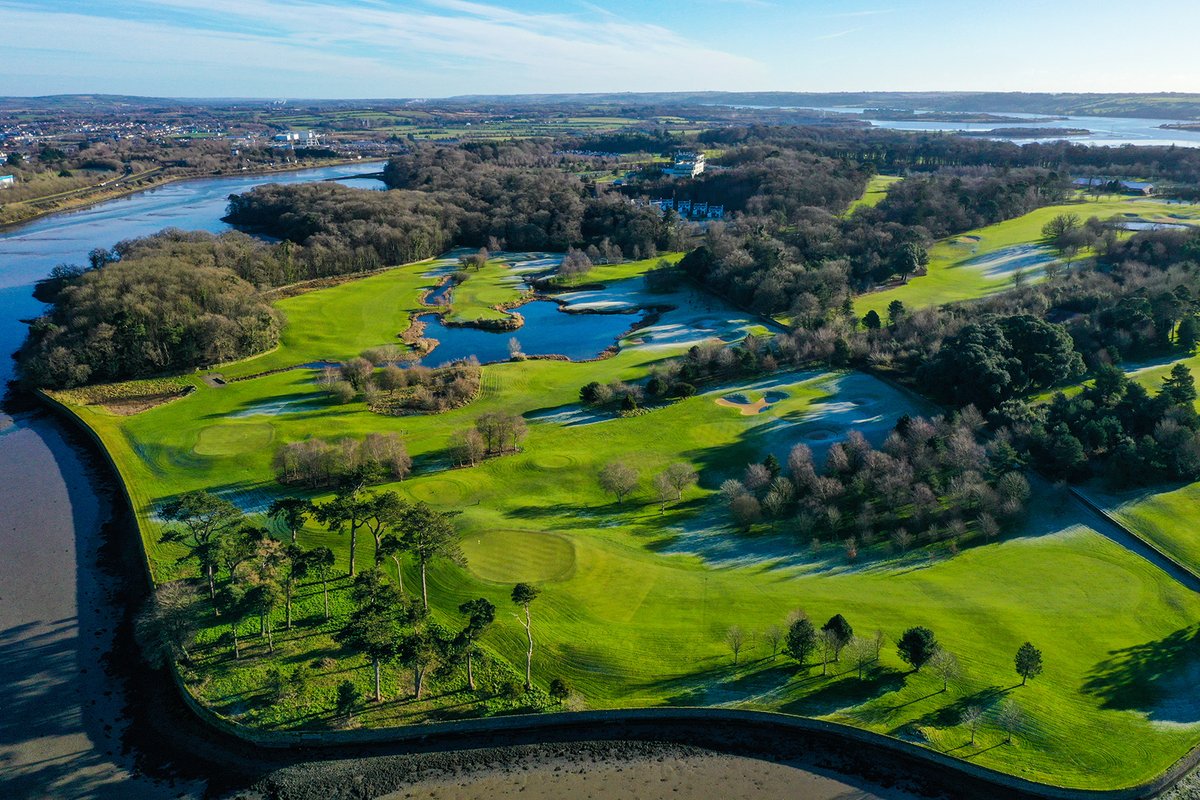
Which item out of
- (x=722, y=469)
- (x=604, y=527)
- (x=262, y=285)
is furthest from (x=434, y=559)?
(x=262, y=285)

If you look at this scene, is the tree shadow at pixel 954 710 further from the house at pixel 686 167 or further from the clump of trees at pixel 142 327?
the house at pixel 686 167

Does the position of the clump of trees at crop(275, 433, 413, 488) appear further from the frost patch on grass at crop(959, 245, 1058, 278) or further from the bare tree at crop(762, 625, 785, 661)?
the frost patch on grass at crop(959, 245, 1058, 278)

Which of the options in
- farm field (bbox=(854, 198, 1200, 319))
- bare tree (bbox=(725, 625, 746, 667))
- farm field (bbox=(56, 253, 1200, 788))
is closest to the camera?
farm field (bbox=(56, 253, 1200, 788))

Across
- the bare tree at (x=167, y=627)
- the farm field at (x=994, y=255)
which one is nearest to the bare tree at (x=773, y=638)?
the bare tree at (x=167, y=627)

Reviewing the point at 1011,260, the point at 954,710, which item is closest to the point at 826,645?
the point at 954,710

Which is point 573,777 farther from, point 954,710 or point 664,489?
point 664,489

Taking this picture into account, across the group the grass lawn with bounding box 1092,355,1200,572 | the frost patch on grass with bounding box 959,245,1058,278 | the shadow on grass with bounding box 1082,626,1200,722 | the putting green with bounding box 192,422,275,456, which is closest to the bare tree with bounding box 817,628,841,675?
the shadow on grass with bounding box 1082,626,1200,722

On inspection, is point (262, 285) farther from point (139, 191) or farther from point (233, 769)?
point (139, 191)
